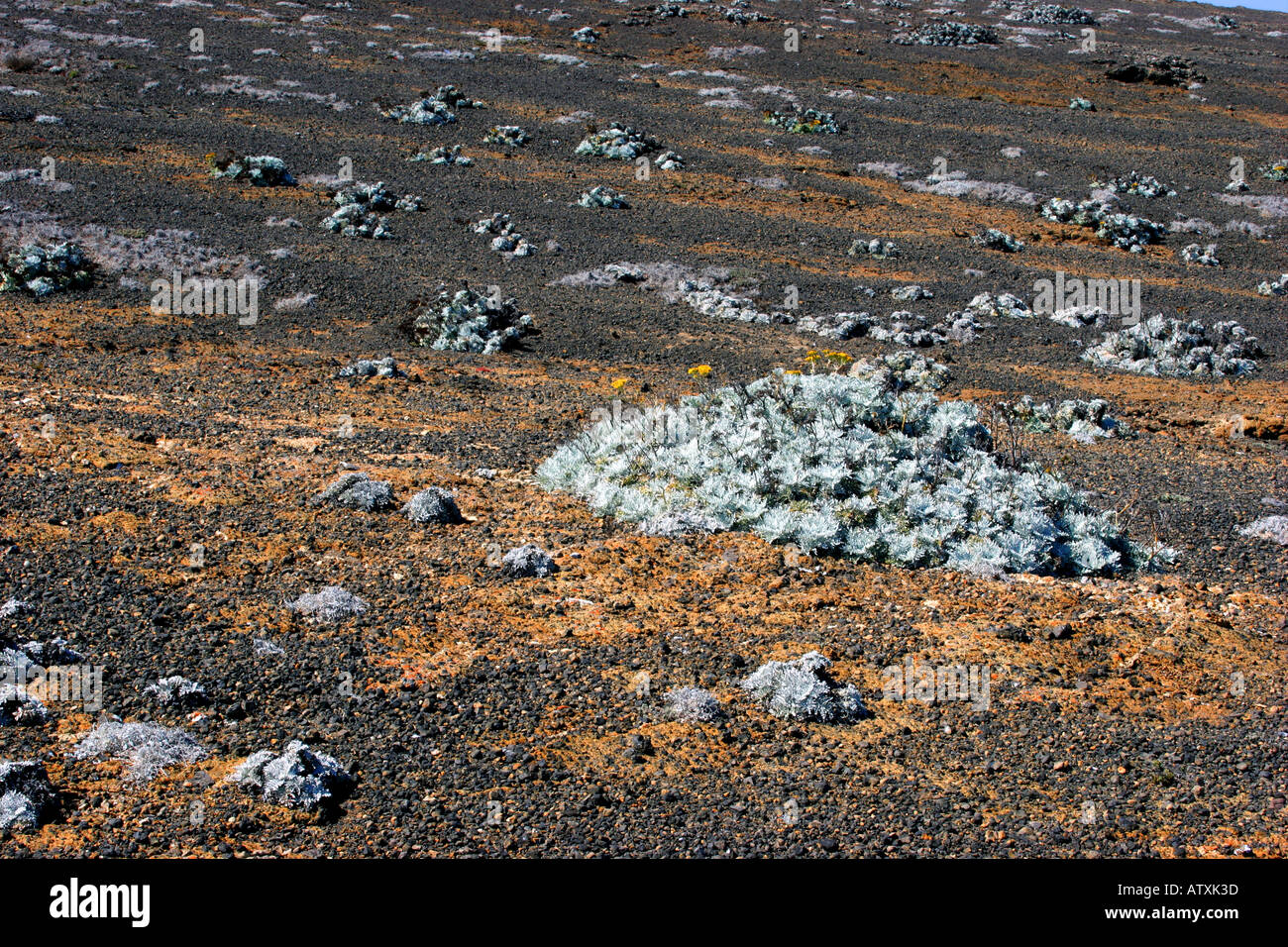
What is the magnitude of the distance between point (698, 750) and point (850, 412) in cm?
367

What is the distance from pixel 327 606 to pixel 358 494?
139 centimetres

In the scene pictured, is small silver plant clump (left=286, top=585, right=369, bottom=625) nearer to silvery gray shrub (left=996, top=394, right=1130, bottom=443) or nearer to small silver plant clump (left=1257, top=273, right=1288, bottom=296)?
silvery gray shrub (left=996, top=394, right=1130, bottom=443)

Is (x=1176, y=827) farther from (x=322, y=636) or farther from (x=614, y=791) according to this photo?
(x=322, y=636)

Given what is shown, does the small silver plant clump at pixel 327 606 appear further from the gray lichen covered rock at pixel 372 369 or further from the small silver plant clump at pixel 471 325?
the small silver plant clump at pixel 471 325

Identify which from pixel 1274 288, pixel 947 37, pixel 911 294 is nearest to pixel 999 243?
pixel 911 294

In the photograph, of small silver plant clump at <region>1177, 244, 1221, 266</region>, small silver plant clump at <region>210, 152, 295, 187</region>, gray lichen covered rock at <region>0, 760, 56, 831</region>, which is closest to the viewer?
gray lichen covered rock at <region>0, 760, 56, 831</region>

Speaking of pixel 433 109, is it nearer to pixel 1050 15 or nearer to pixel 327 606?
pixel 327 606

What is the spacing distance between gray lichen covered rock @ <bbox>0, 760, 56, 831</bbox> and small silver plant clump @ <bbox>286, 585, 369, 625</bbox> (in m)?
1.58

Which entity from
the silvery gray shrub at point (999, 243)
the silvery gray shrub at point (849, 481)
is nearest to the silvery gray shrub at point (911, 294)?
the silvery gray shrub at point (999, 243)

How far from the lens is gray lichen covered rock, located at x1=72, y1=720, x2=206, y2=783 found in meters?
3.85

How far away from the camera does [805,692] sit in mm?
4520

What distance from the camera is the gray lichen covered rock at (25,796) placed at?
11.3 feet

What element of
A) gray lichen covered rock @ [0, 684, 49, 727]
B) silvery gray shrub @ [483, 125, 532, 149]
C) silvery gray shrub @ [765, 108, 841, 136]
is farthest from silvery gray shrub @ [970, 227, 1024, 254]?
gray lichen covered rock @ [0, 684, 49, 727]
